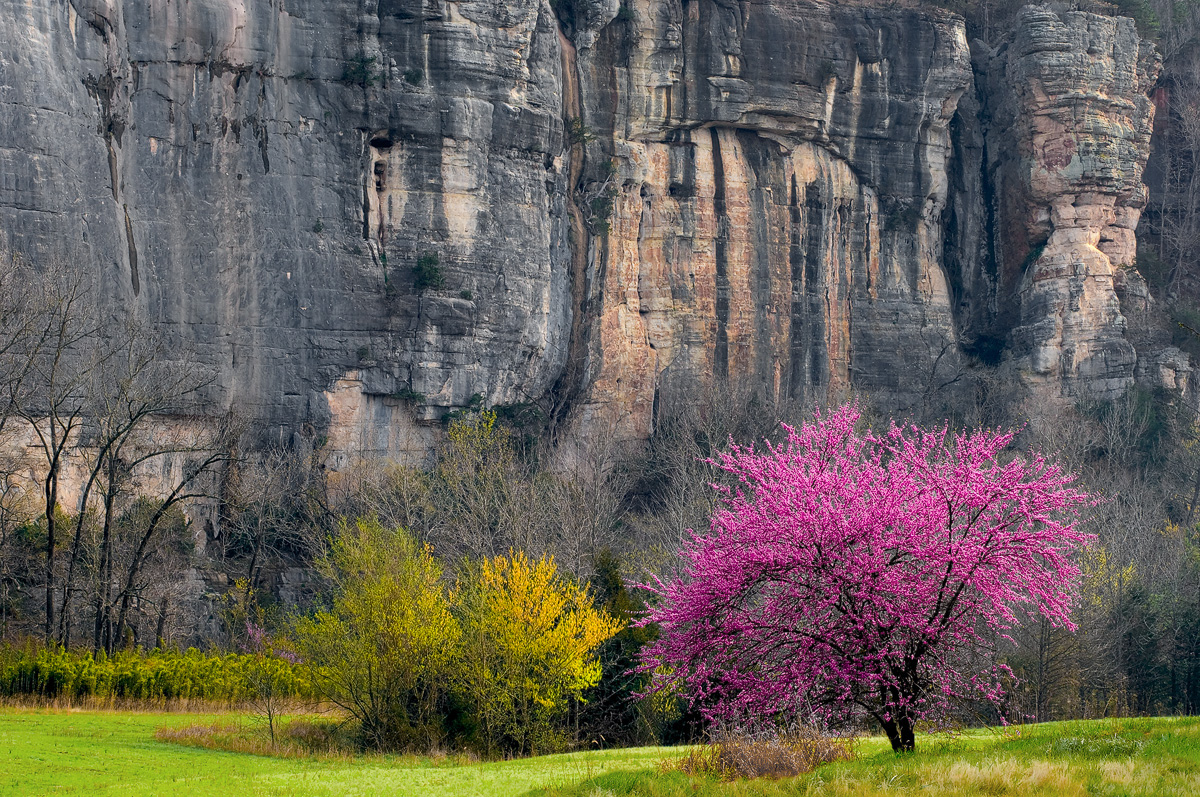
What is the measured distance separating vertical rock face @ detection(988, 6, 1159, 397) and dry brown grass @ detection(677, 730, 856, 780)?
3953cm

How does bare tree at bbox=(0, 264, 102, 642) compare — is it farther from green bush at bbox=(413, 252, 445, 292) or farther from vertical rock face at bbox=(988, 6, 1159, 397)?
vertical rock face at bbox=(988, 6, 1159, 397)

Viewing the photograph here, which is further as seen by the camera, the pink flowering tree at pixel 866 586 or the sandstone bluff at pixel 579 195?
the sandstone bluff at pixel 579 195

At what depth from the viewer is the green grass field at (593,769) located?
12414mm

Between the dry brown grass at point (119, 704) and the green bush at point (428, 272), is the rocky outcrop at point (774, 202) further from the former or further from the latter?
the dry brown grass at point (119, 704)

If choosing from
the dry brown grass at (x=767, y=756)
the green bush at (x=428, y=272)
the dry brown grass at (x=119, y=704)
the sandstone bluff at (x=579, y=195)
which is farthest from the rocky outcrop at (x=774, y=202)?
the dry brown grass at (x=767, y=756)

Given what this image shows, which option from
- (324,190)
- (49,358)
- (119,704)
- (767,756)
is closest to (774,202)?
(324,190)

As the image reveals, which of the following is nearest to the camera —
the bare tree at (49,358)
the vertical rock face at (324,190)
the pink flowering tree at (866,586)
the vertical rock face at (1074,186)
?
the pink flowering tree at (866,586)

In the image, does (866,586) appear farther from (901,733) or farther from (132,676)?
(132,676)

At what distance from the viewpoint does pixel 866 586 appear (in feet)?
45.5

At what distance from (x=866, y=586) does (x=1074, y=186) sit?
4241cm

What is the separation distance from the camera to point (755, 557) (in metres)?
14.1

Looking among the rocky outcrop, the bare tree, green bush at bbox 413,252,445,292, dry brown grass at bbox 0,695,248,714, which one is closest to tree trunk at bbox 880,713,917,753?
dry brown grass at bbox 0,695,248,714

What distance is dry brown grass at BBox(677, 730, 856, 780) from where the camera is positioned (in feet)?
45.3

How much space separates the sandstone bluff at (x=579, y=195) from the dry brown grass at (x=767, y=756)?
1126 inches
